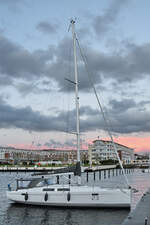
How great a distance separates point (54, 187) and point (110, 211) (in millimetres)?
6042

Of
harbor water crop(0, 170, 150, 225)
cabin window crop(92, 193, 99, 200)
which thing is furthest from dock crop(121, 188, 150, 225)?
cabin window crop(92, 193, 99, 200)

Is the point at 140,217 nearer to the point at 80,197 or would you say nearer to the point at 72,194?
the point at 80,197

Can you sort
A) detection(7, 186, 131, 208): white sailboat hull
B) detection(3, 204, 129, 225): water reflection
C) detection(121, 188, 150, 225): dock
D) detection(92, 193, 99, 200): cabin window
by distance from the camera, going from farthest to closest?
detection(92, 193, 99, 200): cabin window, detection(7, 186, 131, 208): white sailboat hull, detection(3, 204, 129, 225): water reflection, detection(121, 188, 150, 225): dock

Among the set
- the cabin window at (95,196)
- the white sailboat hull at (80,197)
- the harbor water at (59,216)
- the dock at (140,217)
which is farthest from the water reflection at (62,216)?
the dock at (140,217)

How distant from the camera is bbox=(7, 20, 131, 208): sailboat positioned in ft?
95.7

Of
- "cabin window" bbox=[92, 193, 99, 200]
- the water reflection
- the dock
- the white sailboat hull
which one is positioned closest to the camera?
the dock

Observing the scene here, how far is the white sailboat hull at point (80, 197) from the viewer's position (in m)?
29.1

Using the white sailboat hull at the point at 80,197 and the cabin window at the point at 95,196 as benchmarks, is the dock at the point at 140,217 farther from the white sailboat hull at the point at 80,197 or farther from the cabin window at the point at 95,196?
the cabin window at the point at 95,196

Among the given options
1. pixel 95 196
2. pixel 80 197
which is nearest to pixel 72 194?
pixel 80 197

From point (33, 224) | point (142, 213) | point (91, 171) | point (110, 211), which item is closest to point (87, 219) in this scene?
Result: point (110, 211)

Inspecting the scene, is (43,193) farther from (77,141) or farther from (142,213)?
(142,213)

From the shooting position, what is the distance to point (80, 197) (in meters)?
30.0

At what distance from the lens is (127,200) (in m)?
29.1

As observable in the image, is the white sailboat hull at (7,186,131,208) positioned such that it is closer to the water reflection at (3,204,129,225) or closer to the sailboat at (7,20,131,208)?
the sailboat at (7,20,131,208)
